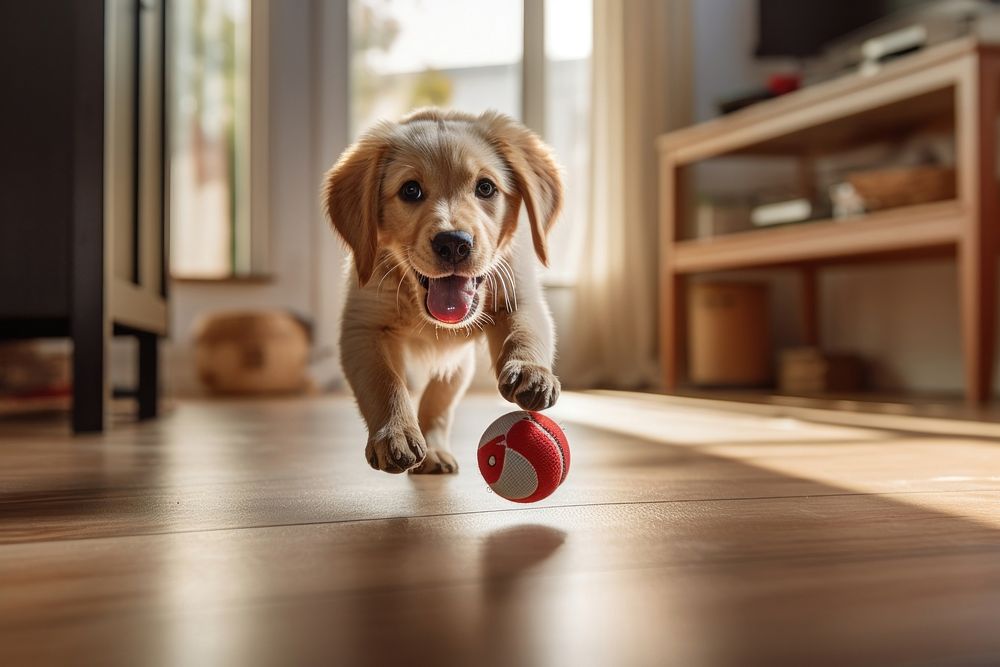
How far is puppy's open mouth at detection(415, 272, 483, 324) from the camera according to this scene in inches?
45.1

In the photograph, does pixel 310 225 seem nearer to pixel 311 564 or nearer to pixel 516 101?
pixel 516 101

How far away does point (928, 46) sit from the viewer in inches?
124

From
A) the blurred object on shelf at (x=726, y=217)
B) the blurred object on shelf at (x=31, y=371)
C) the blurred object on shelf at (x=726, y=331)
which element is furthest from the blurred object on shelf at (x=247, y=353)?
the blurred object on shelf at (x=726, y=217)

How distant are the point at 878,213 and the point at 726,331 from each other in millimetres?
1164

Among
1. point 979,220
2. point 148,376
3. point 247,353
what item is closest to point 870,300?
point 979,220

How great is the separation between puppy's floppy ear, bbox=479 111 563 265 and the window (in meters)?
3.31

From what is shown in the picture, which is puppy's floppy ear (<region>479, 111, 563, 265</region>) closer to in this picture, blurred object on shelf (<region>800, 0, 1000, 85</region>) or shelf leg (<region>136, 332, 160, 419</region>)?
shelf leg (<region>136, 332, 160, 419</region>)

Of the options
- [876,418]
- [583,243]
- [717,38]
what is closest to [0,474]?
[876,418]

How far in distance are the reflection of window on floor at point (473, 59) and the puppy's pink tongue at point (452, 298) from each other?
3427 millimetres

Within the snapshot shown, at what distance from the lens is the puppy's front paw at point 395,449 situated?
1.03 m

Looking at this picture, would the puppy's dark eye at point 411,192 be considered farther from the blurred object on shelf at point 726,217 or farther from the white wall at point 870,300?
the white wall at point 870,300

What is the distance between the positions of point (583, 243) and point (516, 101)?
79 centimetres

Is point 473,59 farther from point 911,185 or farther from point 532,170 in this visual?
point 532,170

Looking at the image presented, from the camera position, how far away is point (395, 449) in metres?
1.04
